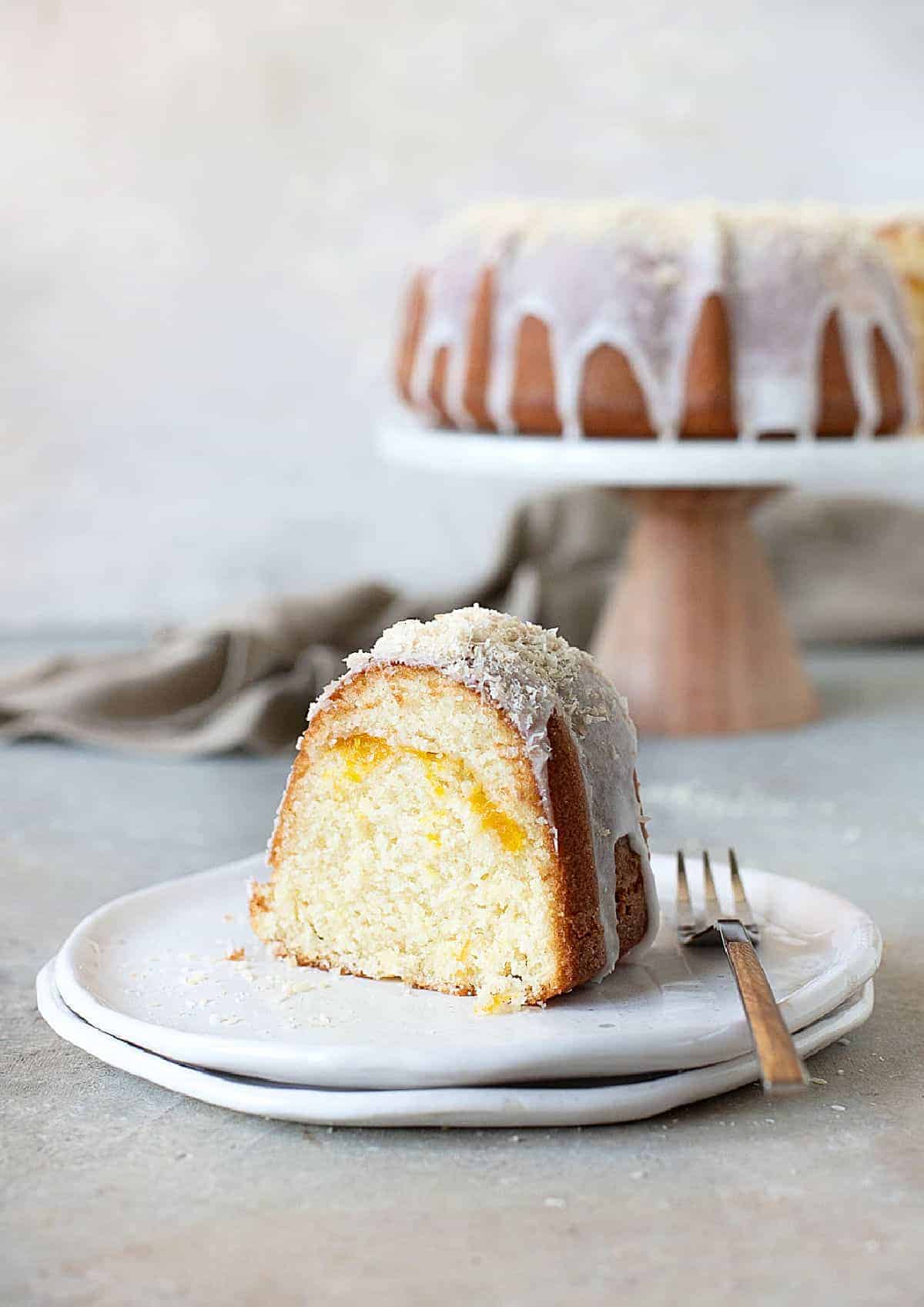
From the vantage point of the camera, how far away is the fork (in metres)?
0.85

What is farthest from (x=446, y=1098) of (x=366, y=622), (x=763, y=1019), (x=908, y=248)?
(x=908, y=248)

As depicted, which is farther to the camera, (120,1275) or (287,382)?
(287,382)

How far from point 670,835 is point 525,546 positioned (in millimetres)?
898

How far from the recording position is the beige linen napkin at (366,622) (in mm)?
2143

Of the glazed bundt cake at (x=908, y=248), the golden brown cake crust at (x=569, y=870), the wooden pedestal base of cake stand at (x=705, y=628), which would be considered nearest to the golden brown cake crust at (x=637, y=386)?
the wooden pedestal base of cake stand at (x=705, y=628)

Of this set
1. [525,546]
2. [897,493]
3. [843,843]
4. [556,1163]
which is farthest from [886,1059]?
[897,493]

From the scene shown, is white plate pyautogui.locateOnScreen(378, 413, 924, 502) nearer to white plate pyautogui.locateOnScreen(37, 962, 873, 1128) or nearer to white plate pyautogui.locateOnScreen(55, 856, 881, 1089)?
white plate pyautogui.locateOnScreen(55, 856, 881, 1089)

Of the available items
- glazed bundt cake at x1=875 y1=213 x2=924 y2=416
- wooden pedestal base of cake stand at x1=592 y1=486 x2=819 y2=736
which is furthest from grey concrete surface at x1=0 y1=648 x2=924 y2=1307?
glazed bundt cake at x1=875 y1=213 x2=924 y2=416

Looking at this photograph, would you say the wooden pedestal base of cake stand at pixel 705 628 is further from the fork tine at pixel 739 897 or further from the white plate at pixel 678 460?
the fork tine at pixel 739 897

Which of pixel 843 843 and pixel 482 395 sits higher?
pixel 482 395

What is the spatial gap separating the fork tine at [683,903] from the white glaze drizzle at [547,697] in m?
0.04

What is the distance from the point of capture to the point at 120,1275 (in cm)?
83

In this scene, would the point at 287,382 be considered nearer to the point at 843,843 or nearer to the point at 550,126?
the point at 550,126

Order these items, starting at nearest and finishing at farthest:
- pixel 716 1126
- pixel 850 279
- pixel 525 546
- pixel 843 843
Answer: pixel 716 1126 → pixel 843 843 → pixel 850 279 → pixel 525 546
